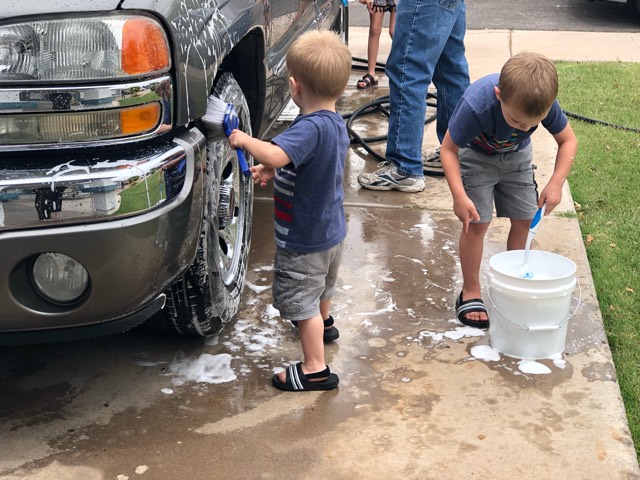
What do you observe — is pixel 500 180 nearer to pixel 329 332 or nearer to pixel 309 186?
pixel 329 332

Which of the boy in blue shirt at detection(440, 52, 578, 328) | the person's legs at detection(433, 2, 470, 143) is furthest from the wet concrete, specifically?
the person's legs at detection(433, 2, 470, 143)

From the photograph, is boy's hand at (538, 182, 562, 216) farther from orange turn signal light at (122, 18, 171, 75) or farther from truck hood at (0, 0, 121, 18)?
truck hood at (0, 0, 121, 18)

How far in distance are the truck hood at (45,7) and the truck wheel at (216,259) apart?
64 centimetres

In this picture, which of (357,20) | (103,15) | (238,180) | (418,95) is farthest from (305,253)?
(357,20)

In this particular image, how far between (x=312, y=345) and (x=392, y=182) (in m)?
2.03

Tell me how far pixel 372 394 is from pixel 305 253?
512 mm

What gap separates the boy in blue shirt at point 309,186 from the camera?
2.69 meters

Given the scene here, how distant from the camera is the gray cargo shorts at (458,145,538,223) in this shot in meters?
3.43

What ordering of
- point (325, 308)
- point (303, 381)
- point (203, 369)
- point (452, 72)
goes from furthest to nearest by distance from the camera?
point (452, 72) → point (325, 308) → point (203, 369) → point (303, 381)

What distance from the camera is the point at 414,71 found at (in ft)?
15.5

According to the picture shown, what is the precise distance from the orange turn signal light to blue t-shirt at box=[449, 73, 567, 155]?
1.28m

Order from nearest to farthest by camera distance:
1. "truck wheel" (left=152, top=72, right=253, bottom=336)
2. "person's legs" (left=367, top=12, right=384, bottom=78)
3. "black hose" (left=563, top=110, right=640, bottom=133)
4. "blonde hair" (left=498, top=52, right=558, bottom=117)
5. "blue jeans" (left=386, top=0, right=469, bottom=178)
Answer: "truck wheel" (left=152, top=72, right=253, bottom=336) < "blonde hair" (left=498, top=52, right=558, bottom=117) < "blue jeans" (left=386, top=0, right=469, bottom=178) < "black hose" (left=563, top=110, right=640, bottom=133) < "person's legs" (left=367, top=12, right=384, bottom=78)

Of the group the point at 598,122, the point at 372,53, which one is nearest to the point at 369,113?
the point at 372,53

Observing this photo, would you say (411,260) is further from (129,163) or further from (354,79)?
(354,79)
